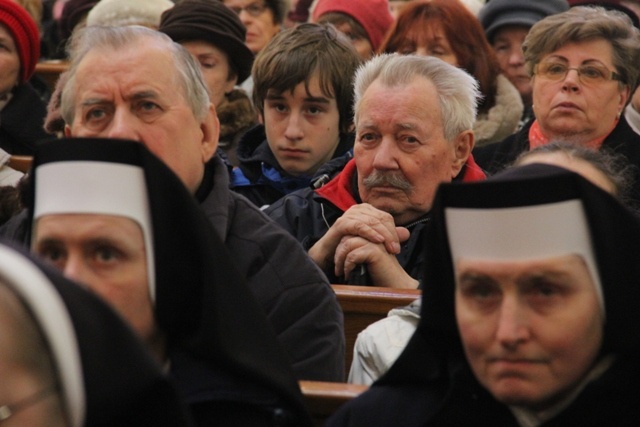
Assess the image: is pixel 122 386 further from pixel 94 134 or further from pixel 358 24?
pixel 358 24

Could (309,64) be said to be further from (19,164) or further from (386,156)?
(19,164)

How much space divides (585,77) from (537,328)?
3296 mm

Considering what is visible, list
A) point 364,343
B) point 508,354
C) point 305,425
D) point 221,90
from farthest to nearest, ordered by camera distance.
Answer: point 221,90
point 364,343
point 305,425
point 508,354

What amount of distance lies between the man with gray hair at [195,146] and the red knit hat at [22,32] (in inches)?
113

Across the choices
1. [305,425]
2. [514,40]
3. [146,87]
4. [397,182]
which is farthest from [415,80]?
[514,40]

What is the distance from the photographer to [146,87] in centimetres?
431

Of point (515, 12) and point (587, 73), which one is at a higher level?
point (515, 12)

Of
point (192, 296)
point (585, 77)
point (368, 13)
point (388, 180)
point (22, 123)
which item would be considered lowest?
point (22, 123)

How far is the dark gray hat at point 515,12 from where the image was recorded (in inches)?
319

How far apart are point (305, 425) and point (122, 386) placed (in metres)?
0.95

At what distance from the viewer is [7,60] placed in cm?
728

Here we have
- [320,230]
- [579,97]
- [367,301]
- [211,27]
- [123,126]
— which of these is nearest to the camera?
[123,126]

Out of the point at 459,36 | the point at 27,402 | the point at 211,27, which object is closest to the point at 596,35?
the point at 459,36

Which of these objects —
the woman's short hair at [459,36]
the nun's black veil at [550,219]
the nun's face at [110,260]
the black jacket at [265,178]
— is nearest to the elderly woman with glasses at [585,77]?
the woman's short hair at [459,36]
